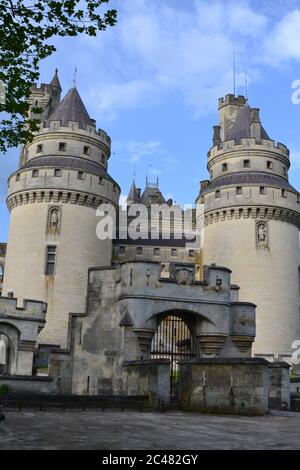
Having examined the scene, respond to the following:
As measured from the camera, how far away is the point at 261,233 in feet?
133

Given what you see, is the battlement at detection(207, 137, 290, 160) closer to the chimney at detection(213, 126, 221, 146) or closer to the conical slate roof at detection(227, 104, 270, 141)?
the conical slate roof at detection(227, 104, 270, 141)

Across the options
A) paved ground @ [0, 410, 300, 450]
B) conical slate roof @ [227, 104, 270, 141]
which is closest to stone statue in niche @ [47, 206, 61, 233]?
conical slate roof @ [227, 104, 270, 141]

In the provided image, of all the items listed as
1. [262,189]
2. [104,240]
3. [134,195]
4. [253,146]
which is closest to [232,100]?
[253,146]

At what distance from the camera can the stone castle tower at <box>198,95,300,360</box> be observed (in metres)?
38.9

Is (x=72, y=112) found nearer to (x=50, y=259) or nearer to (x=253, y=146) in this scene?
(x=50, y=259)

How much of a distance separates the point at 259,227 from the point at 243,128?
377 inches

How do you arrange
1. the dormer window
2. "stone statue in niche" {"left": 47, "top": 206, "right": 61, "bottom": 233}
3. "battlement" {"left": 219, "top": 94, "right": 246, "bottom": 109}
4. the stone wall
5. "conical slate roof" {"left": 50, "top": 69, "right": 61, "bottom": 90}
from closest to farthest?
the stone wall → "stone statue in niche" {"left": 47, "top": 206, "right": 61, "bottom": 233} → the dormer window → "battlement" {"left": 219, "top": 94, "right": 246, "bottom": 109} → "conical slate roof" {"left": 50, "top": 69, "right": 61, "bottom": 90}

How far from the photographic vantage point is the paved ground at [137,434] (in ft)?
26.3

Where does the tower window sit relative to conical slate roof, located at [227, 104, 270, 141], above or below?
below

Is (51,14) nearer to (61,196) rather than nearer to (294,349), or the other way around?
(61,196)

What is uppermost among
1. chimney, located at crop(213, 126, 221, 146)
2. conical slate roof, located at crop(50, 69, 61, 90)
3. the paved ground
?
conical slate roof, located at crop(50, 69, 61, 90)

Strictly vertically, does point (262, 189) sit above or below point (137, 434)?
above

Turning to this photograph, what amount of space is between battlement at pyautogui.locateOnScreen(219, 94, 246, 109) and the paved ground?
44.1 m
